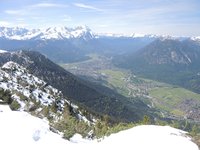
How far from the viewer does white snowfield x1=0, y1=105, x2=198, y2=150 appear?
84.8 ft

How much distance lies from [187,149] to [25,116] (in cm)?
1490

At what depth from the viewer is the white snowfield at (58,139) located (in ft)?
84.8

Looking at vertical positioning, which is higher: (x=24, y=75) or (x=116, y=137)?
(x=116, y=137)

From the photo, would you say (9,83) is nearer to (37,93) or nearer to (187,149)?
(37,93)

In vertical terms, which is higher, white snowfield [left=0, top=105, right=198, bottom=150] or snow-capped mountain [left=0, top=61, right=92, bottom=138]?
white snowfield [left=0, top=105, right=198, bottom=150]

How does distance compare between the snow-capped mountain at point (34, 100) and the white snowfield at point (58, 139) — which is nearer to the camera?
Result: the white snowfield at point (58, 139)

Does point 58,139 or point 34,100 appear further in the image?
point 34,100

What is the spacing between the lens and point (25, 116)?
31.4 meters

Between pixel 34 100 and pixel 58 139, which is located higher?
pixel 58 139

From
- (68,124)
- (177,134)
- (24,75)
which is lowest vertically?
(24,75)

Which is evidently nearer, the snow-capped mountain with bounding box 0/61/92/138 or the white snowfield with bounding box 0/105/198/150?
the white snowfield with bounding box 0/105/198/150

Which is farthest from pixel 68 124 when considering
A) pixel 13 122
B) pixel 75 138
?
pixel 13 122

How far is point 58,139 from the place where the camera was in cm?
2894

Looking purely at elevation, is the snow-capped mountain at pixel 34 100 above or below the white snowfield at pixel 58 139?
below
